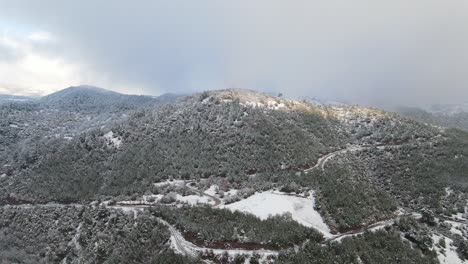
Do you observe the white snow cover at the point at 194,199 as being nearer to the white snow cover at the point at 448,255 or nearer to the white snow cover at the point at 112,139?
the white snow cover at the point at 448,255

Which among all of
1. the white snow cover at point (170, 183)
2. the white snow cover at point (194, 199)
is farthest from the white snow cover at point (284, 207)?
the white snow cover at point (170, 183)

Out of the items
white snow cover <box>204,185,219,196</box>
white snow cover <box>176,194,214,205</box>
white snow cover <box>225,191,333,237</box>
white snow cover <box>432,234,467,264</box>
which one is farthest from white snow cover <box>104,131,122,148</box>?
white snow cover <box>432,234,467,264</box>

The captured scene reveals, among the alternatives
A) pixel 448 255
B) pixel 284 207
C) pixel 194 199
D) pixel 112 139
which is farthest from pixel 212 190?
pixel 112 139

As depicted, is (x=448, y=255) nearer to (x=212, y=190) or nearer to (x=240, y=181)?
(x=240, y=181)

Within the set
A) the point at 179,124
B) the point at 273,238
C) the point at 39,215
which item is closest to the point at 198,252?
the point at 273,238

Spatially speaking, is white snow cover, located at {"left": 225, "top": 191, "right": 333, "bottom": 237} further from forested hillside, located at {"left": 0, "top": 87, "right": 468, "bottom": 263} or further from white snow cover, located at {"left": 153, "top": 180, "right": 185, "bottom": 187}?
white snow cover, located at {"left": 153, "top": 180, "right": 185, "bottom": 187}

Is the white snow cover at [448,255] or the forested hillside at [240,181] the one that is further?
the forested hillside at [240,181]
